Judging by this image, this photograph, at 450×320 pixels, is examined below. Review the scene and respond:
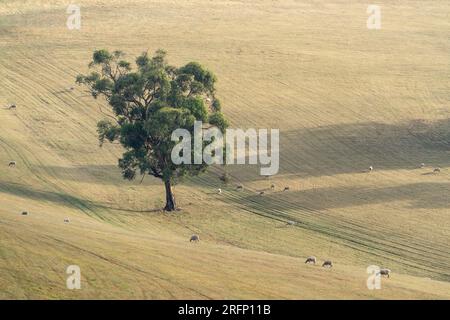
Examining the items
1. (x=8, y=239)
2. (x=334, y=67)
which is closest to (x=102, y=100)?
(x=334, y=67)

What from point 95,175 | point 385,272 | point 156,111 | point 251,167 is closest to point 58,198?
point 95,175

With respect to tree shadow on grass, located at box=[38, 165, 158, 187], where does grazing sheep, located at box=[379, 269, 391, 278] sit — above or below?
below

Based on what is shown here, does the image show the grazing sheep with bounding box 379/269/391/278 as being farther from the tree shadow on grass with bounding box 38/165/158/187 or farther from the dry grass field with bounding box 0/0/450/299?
the tree shadow on grass with bounding box 38/165/158/187

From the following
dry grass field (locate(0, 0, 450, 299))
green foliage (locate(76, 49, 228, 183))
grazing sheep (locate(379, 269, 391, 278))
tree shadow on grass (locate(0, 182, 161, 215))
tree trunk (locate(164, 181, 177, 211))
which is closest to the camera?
dry grass field (locate(0, 0, 450, 299))

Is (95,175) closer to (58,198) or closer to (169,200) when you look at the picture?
(58,198)

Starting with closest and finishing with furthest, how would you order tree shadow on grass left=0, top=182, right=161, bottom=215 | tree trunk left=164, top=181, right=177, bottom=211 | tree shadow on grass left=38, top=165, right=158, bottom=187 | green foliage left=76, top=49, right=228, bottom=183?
tree shadow on grass left=0, top=182, right=161, bottom=215, green foliage left=76, top=49, right=228, bottom=183, tree trunk left=164, top=181, right=177, bottom=211, tree shadow on grass left=38, top=165, right=158, bottom=187

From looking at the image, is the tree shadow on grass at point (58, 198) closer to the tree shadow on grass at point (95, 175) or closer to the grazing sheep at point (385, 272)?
the tree shadow on grass at point (95, 175)

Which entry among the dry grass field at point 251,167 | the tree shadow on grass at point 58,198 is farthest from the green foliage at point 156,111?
the dry grass field at point 251,167

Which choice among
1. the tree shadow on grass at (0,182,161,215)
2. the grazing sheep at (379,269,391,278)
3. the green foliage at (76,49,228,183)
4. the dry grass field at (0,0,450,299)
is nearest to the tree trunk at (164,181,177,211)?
the green foliage at (76,49,228,183)
